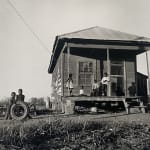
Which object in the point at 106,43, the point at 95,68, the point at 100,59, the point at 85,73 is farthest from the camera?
the point at 100,59

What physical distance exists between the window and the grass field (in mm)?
8294

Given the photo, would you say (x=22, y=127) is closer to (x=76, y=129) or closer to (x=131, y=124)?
(x=76, y=129)

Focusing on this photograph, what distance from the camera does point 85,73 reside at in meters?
21.6

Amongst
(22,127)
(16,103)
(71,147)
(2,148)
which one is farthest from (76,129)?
(16,103)

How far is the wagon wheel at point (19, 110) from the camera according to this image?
51.2ft

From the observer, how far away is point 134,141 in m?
12.3

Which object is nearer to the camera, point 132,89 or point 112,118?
point 112,118

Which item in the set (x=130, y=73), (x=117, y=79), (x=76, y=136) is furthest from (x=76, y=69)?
(x=76, y=136)

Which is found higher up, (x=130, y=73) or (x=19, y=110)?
(x=130, y=73)

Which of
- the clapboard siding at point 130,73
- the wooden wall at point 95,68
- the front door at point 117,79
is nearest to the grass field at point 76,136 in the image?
the wooden wall at point 95,68

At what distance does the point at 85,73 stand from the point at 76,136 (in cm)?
978

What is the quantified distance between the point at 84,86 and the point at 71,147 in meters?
10.3

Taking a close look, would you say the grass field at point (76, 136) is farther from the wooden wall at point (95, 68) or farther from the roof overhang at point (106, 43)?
the wooden wall at point (95, 68)

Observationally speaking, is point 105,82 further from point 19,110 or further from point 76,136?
point 76,136
